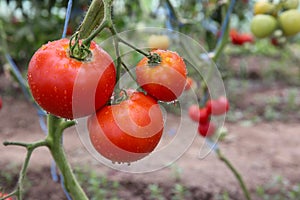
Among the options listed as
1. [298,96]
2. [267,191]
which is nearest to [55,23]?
[267,191]

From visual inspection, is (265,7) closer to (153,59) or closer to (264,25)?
(264,25)

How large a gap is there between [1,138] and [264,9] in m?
1.87

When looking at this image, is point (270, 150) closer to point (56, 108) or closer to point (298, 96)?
point (298, 96)

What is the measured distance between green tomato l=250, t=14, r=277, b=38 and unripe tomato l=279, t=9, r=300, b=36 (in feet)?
0.10

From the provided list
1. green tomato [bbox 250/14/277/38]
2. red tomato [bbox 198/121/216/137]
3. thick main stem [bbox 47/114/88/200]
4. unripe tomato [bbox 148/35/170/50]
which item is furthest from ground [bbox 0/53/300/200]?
thick main stem [bbox 47/114/88/200]

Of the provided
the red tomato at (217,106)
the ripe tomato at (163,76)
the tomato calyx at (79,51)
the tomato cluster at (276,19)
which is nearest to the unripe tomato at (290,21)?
the tomato cluster at (276,19)

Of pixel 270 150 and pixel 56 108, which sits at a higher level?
pixel 56 108

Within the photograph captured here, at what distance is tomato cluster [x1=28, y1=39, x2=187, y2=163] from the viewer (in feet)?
1.82

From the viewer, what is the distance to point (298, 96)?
4086 mm

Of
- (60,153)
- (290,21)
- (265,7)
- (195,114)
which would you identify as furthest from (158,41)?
(60,153)

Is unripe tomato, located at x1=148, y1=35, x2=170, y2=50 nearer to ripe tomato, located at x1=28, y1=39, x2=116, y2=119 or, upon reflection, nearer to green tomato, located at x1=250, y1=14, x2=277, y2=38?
green tomato, located at x1=250, y1=14, x2=277, y2=38

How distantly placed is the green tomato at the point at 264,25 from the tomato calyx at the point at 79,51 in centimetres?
108

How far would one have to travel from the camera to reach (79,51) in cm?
56

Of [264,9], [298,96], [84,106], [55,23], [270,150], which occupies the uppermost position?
[84,106]
